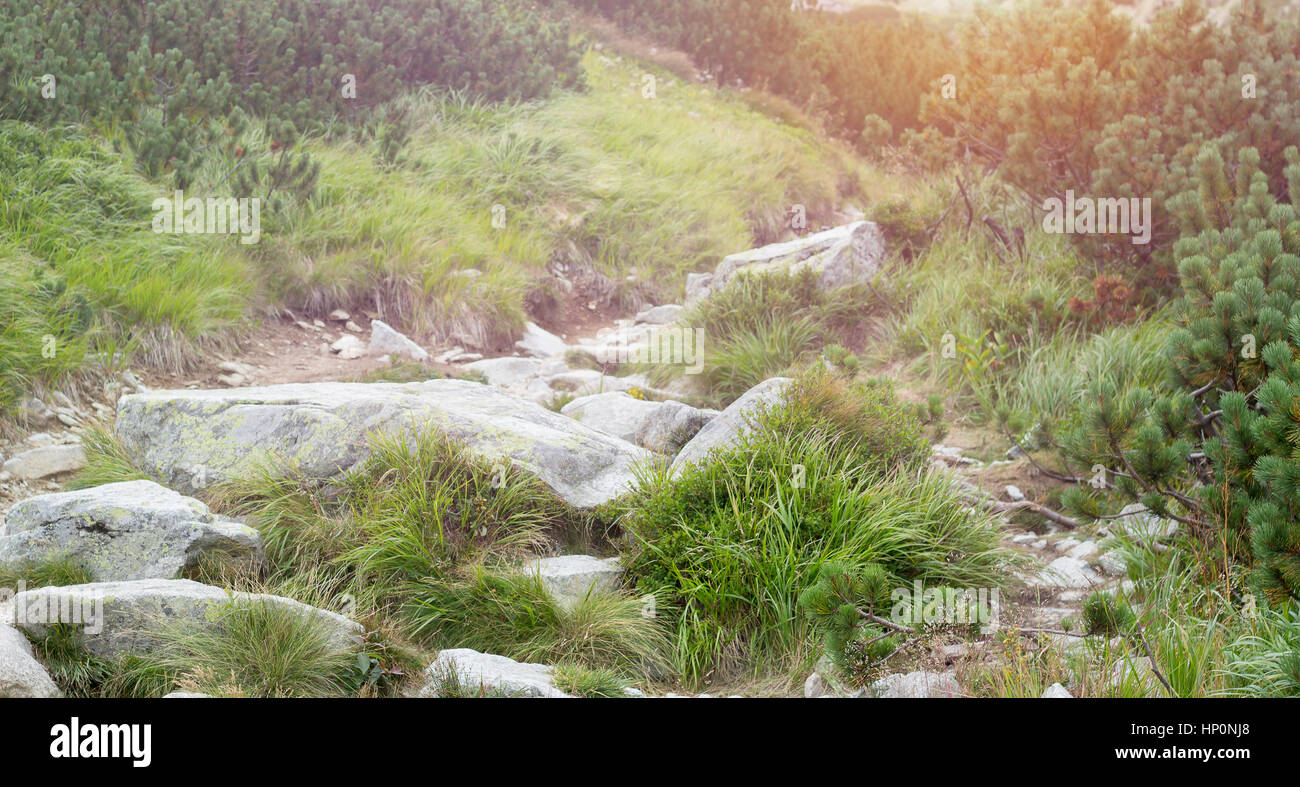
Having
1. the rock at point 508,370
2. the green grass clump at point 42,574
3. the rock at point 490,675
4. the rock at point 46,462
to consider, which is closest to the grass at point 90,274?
the rock at point 46,462

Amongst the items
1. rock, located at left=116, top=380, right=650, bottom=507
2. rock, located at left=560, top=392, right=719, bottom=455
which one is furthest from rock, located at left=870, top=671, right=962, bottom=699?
rock, located at left=560, top=392, right=719, bottom=455

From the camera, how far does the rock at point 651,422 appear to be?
20.9 ft

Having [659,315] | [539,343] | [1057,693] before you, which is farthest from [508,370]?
[1057,693]

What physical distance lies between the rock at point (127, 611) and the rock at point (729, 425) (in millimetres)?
2292

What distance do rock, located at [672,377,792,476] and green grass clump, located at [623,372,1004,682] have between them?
0.21 metres

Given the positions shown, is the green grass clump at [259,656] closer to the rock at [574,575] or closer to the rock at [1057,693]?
the rock at [574,575]

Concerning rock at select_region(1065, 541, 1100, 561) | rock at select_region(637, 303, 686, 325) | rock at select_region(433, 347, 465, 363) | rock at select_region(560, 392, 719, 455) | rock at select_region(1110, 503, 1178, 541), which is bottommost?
rock at select_region(1065, 541, 1100, 561)

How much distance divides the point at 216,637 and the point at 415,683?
2.56ft

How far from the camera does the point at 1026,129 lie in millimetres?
8383

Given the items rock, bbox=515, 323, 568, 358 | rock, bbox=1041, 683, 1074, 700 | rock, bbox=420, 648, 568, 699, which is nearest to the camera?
rock, bbox=1041, 683, 1074, 700

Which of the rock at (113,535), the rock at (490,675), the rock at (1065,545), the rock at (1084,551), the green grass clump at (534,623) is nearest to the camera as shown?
the rock at (490,675)

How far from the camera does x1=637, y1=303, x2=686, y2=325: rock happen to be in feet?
33.6

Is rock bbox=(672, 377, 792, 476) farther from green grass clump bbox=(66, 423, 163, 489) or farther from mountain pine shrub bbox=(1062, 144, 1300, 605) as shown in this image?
green grass clump bbox=(66, 423, 163, 489)
